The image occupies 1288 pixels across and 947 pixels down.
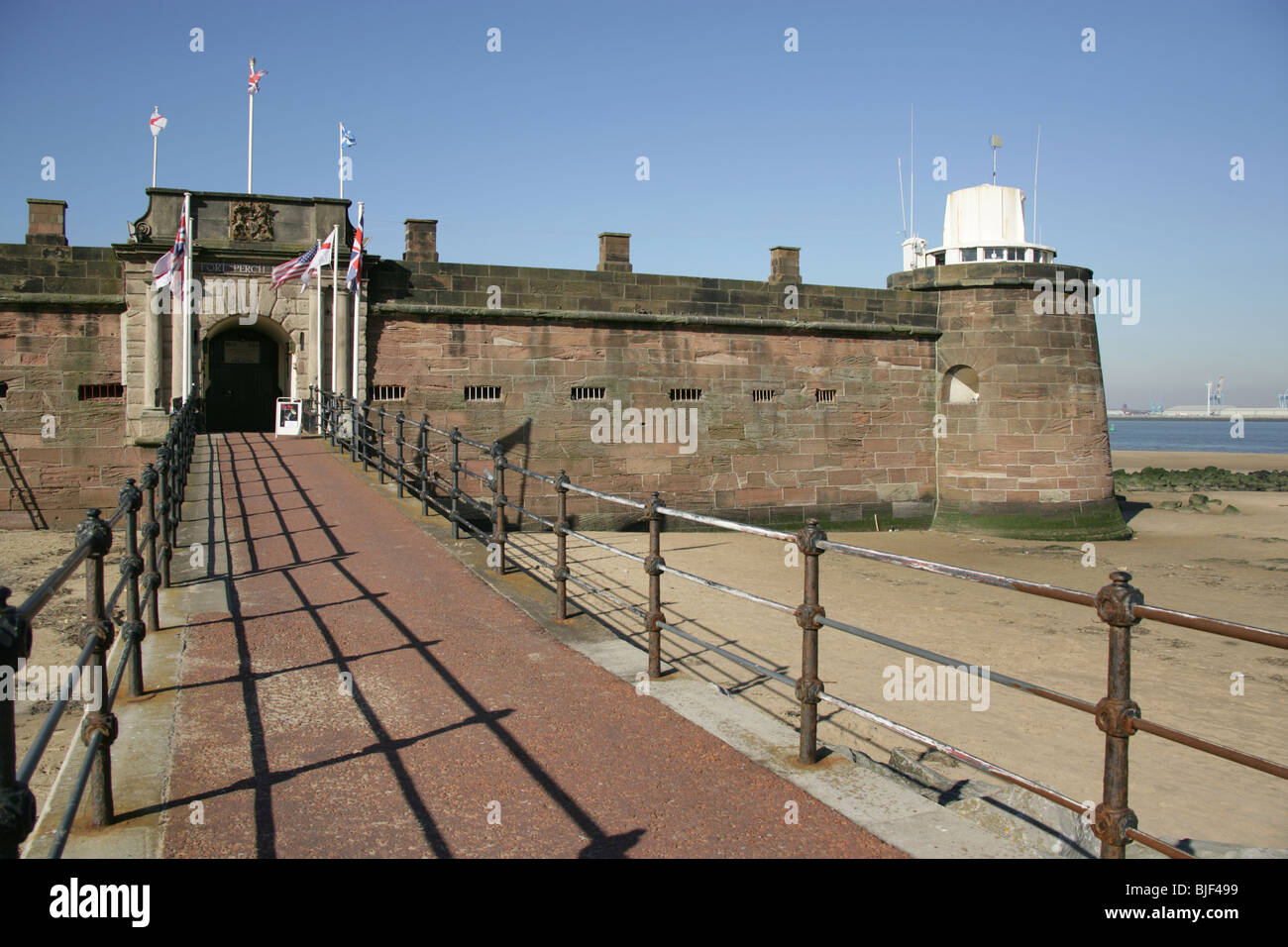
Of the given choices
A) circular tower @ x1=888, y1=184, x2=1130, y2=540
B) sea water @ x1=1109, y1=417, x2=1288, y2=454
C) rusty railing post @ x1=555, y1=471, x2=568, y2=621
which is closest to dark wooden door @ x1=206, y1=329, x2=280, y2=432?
rusty railing post @ x1=555, y1=471, x2=568, y2=621

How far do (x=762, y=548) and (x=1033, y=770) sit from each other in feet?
32.0

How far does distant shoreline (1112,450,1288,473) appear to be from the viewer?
51531 millimetres

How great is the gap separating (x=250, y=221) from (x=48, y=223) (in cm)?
309

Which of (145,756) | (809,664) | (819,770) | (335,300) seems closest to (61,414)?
(335,300)

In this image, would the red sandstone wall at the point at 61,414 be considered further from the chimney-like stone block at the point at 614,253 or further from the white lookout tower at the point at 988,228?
the white lookout tower at the point at 988,228

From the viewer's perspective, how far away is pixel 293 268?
50.8 feet

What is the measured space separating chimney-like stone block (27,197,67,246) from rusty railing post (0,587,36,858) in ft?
51.6

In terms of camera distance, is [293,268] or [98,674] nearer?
[98,674]

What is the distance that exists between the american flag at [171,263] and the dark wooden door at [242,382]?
2.84m

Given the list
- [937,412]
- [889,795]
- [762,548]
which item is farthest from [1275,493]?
[889,795]

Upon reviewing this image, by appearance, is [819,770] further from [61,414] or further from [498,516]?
[61,414]

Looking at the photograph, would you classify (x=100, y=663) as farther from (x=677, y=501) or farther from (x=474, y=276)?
(x=677, y=501)

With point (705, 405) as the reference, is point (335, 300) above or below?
above
